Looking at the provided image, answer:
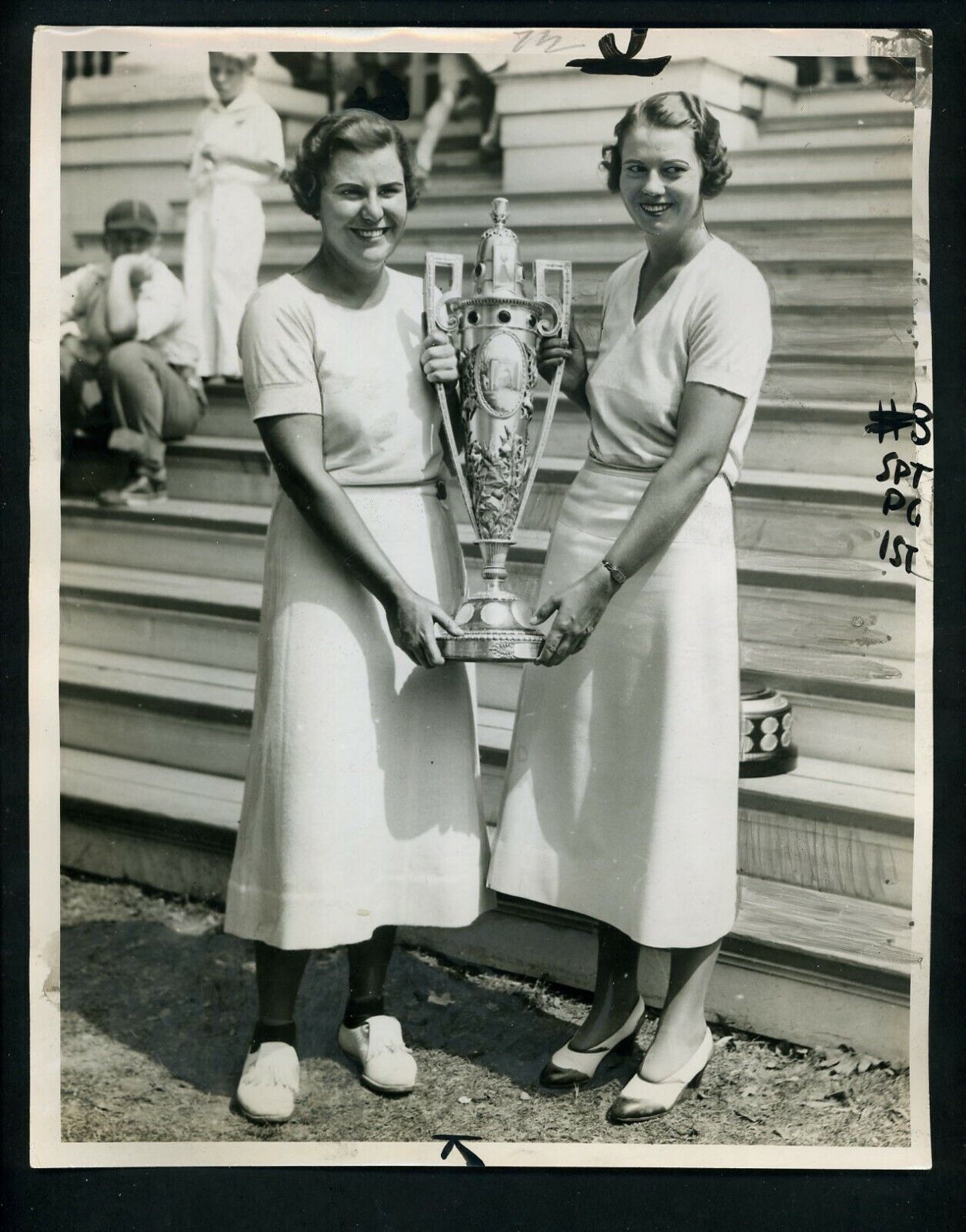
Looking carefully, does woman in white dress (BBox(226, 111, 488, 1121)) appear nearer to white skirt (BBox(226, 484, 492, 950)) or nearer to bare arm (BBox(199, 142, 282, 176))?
white skirt (BBox(226, 484, 492, 950))

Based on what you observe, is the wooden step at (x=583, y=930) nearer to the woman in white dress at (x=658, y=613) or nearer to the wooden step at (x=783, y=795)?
the wooden step at (x=783, y=795)

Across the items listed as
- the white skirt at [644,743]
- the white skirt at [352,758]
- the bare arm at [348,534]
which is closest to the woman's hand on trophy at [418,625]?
the bare arm at [348,534]

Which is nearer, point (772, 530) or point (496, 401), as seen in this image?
point (496, 401)

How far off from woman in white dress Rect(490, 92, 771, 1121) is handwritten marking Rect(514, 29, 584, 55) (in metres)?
0.30

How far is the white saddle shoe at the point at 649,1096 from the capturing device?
3.87m

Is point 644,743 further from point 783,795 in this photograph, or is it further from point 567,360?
point 567,360

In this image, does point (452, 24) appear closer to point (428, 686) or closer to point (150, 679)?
point (428, 686)

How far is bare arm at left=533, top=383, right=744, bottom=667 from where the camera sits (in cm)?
372

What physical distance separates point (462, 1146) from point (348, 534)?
70.4 inches

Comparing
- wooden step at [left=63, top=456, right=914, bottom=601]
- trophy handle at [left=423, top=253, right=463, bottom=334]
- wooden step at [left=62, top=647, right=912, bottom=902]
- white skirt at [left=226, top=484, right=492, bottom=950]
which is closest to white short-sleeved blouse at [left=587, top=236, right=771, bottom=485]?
wooden step at [left=63, top=456, right=914, bottom=601]

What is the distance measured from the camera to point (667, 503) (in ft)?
12.2

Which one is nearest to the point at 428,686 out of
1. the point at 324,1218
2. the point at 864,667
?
the point at 864,667

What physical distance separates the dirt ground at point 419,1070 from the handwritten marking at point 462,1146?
2 cm

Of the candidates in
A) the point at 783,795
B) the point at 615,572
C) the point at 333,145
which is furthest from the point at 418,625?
the point at 333,145
